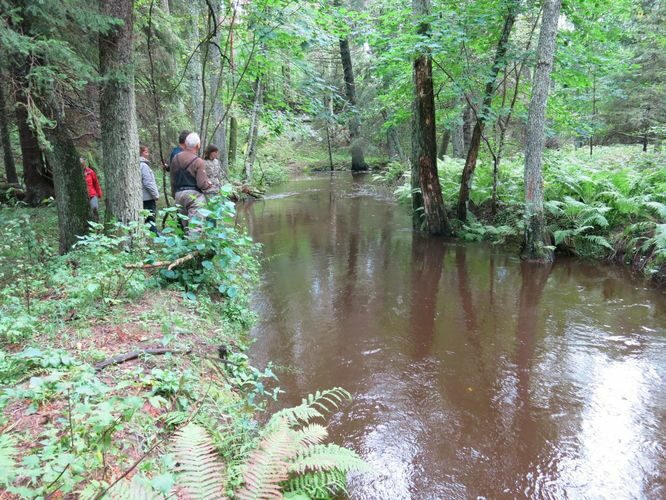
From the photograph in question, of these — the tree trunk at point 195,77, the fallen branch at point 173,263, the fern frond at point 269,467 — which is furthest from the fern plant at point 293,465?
the tree trunk at point 195,77

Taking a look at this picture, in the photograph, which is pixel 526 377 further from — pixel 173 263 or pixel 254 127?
pixel 254 127

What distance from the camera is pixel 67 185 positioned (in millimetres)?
6301

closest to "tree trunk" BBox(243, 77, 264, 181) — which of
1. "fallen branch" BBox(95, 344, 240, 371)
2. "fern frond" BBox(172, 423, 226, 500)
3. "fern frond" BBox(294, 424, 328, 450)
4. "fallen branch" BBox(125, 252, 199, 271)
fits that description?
"fallen branch" BBox(125, 252, 199, 271)

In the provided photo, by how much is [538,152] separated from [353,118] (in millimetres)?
13952

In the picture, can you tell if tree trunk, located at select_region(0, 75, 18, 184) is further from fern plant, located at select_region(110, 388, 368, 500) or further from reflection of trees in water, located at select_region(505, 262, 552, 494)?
reflection of trees in water, located at select_region(505, 262, 552, 494)

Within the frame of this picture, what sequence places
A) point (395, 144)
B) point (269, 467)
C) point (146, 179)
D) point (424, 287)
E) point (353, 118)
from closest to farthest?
point (269, 467)
point (424, 287)
point (146, 179)
point (353, 118)
point (395, 144)

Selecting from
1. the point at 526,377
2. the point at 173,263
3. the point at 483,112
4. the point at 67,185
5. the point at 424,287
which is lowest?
the point at 526,377

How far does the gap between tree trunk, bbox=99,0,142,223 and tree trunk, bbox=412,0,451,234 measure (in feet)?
21.5

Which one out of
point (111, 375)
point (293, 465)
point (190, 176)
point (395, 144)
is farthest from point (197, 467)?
point (395, 144)

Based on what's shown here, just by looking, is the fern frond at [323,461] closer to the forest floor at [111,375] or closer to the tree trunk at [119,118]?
the forest floor at [111,375]

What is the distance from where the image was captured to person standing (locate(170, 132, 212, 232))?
20.9ft

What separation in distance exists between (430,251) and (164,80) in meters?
8.20

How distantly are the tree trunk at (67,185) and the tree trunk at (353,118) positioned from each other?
16589mm

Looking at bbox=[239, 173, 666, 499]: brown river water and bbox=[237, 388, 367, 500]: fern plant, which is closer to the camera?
bbox=[237, 388, 367, 500]: fern plant
